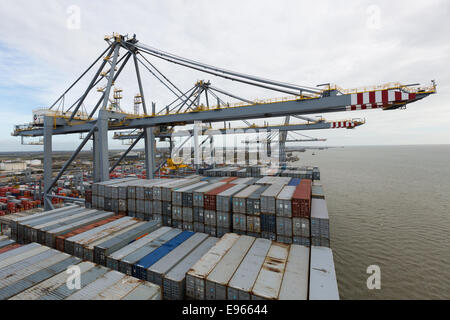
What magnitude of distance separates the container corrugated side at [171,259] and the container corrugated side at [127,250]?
2241 mm

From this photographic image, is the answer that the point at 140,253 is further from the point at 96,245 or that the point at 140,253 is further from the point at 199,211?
the point at 199,211

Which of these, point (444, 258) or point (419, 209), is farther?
point (419, 209)

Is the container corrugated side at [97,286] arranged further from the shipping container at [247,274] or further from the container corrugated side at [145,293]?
the shipping container at [247,274]

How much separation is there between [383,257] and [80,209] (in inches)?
1107

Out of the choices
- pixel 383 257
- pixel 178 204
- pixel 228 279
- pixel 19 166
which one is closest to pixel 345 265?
pixel 383 257

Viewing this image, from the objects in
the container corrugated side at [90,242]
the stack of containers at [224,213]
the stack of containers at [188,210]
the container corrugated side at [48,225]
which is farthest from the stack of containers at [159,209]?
the container corrugated side at [48,225]

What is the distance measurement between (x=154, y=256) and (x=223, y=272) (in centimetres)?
441

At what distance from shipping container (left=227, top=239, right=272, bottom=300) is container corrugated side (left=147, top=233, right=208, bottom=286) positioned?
357 cm

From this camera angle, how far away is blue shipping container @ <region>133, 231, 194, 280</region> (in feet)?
32.7

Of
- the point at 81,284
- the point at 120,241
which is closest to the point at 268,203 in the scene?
the point at 120,241

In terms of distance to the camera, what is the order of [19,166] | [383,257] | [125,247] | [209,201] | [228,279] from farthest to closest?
[19,166] < [383,257] < [209,201] < [125,247] < [228,279]

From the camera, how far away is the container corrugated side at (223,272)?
8.34m

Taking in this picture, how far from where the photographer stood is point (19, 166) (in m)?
100
